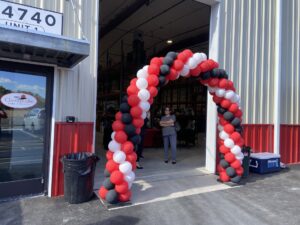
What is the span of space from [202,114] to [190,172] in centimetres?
1170

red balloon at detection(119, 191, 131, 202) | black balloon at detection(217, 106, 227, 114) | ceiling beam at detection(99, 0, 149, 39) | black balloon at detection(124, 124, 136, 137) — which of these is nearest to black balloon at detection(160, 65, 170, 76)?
black balloon at detection(124, 124, 136, 137)

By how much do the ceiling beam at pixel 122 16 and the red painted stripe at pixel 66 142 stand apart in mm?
5530

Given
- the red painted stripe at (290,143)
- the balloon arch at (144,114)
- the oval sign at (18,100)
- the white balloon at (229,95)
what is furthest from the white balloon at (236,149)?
the oval sign at (18,100)

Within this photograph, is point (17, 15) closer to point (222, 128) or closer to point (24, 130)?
point (24, 130)

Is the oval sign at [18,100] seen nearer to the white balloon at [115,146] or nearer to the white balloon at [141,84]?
the white balloon at [115,146]

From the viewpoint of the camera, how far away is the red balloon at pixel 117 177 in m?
4.08

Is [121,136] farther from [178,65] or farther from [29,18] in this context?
[29,18]

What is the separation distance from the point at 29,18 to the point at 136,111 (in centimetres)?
231

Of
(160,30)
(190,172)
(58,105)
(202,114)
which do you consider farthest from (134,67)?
(58,105)

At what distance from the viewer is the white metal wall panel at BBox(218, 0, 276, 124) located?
6578mm

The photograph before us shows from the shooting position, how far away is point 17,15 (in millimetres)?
4043

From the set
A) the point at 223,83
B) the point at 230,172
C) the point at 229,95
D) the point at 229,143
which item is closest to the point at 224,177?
the point at 230,172

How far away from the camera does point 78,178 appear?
413 centimetres

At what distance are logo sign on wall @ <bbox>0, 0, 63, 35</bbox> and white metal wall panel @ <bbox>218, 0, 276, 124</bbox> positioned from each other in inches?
156
